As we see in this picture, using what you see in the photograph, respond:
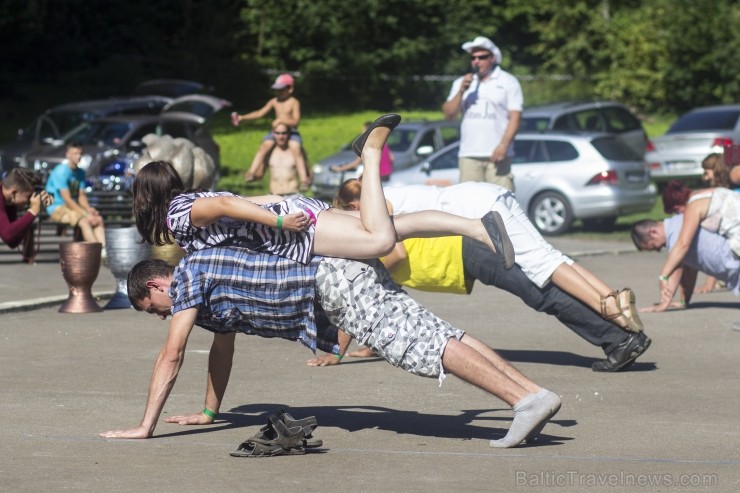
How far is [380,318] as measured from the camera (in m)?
7.04

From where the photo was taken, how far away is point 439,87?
53312 millimetres

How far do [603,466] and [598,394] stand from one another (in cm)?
216

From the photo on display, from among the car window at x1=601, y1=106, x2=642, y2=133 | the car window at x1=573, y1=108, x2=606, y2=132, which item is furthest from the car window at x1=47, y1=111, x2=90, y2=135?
the car window at x1=601, y1=106, x2=642, y2=133

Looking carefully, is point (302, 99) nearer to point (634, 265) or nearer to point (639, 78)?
point (639, 78)

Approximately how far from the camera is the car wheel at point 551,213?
22844 mm

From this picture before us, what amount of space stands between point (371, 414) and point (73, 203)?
10870 mm

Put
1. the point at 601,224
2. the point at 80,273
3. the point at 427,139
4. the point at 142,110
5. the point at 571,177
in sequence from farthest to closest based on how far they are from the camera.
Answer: the point at 142,110, the point at 427,139, the point at 601,224, the point at 571,177, the point at 80,273

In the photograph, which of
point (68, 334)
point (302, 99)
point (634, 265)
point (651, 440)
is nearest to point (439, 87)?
point (302, 99)

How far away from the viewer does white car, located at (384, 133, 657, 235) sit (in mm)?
22672

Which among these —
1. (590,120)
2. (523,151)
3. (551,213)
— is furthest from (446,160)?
(590,120)

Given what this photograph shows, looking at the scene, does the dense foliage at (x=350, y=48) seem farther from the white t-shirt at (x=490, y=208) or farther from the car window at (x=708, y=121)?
the white t-shirt at (x=490, y=208)

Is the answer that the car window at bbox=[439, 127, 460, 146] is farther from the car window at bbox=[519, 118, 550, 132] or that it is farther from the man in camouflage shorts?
the man in camouflage shorts

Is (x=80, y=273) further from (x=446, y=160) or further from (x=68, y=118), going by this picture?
(x=68, y=118)

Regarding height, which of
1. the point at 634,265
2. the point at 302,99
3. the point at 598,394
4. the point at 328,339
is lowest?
the point at 302,99
